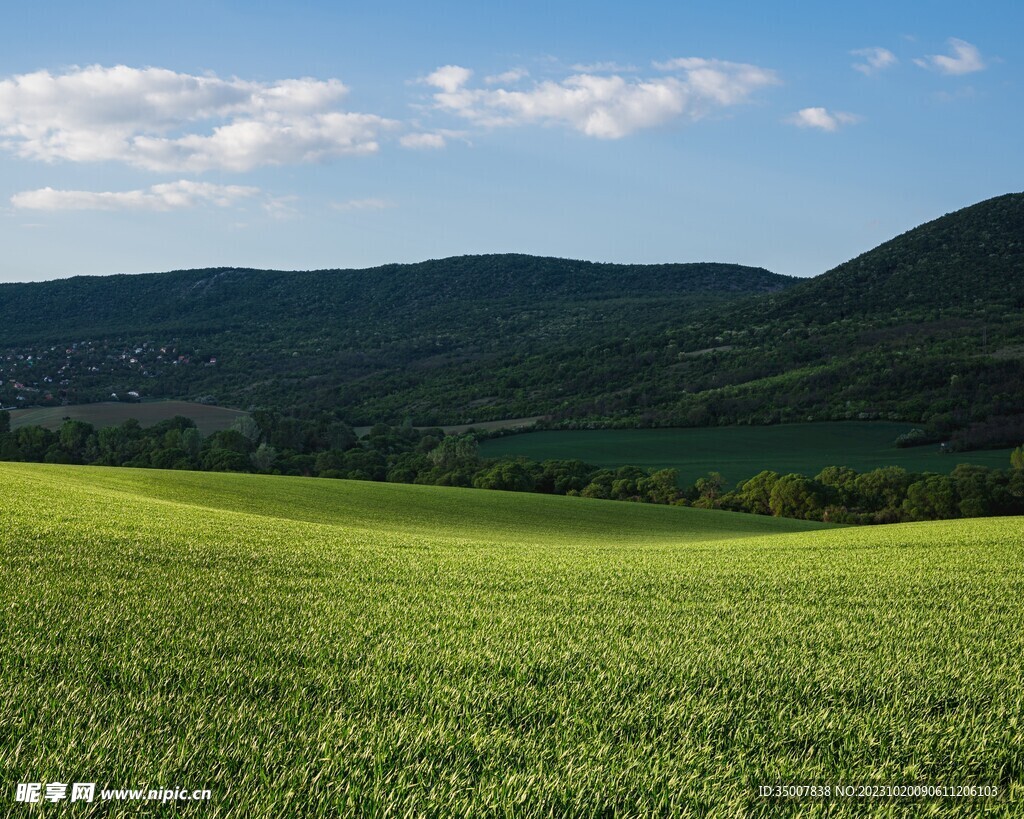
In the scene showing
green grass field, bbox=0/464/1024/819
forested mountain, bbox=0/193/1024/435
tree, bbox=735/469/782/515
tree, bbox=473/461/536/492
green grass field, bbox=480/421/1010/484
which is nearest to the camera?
green grass field, bbox=0/464/1024/819

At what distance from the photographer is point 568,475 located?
56.9 meters

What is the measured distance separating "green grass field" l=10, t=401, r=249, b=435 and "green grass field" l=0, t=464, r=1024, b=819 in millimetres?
66327

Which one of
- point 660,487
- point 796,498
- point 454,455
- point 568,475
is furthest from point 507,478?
point 796,498

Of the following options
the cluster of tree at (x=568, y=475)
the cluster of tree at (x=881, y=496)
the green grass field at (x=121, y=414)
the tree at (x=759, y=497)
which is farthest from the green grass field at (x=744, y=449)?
the green grass field at (x=121, y=414)

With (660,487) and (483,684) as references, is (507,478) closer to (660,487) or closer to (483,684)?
(660,487)

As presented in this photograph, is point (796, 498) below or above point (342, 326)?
below

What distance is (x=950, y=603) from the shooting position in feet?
33.6

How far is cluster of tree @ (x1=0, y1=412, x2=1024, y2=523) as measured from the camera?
48.4 metres

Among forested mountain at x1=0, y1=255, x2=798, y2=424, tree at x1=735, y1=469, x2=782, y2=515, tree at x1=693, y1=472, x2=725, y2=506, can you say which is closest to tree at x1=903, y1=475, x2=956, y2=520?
tree at x1=735, y1=469, x2=782, y2=515

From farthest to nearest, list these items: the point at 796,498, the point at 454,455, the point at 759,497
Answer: the point at 454,455 < the point at 759,497 < the point at 796,498

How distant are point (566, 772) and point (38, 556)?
801 centimetres

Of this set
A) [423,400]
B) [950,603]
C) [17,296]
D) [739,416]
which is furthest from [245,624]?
[17,296]

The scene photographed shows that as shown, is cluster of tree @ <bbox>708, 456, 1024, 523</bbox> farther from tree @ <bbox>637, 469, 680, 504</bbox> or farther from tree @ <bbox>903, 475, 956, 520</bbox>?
tree @ <bbox>637, 469, 680, 504</bbox>

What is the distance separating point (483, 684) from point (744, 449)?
71.8 metres
